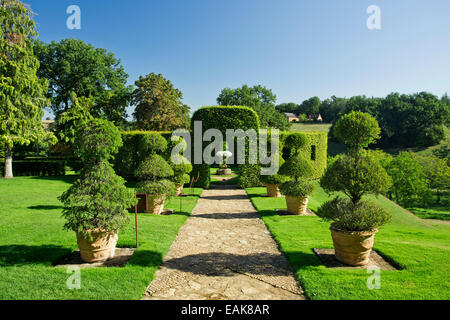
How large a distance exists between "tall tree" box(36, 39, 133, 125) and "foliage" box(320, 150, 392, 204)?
87.6ft

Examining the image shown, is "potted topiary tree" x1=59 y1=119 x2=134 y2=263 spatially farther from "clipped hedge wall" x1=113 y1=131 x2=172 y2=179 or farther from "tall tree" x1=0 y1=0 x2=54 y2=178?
"clipped hedge wall" x1=113 y1=131 x2=172 y2=179

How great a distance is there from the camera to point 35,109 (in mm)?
17062

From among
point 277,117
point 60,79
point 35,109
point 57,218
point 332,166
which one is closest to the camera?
point 332,166

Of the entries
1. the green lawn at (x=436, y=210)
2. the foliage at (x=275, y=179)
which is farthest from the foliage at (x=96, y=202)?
the green lawn at (x=436, y=210)

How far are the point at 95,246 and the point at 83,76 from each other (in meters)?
29.4

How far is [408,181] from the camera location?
88.0 ft

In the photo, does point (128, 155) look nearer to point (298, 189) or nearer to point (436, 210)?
point (298, 189)

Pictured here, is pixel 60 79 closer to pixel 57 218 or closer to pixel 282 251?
pixel 57 218

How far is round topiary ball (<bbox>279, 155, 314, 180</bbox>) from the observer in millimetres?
11008

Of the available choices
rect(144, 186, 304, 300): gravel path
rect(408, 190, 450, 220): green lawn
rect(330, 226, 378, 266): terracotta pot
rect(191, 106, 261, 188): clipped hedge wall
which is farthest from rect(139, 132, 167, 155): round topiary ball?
rect(408, 190, 450, 220): green lawn

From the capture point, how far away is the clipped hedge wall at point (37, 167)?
2295 cm

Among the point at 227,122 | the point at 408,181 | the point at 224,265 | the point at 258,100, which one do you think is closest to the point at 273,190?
the point at 227,122

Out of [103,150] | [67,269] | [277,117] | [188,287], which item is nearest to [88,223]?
[67,269]

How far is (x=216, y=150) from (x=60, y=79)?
72.4 ft
